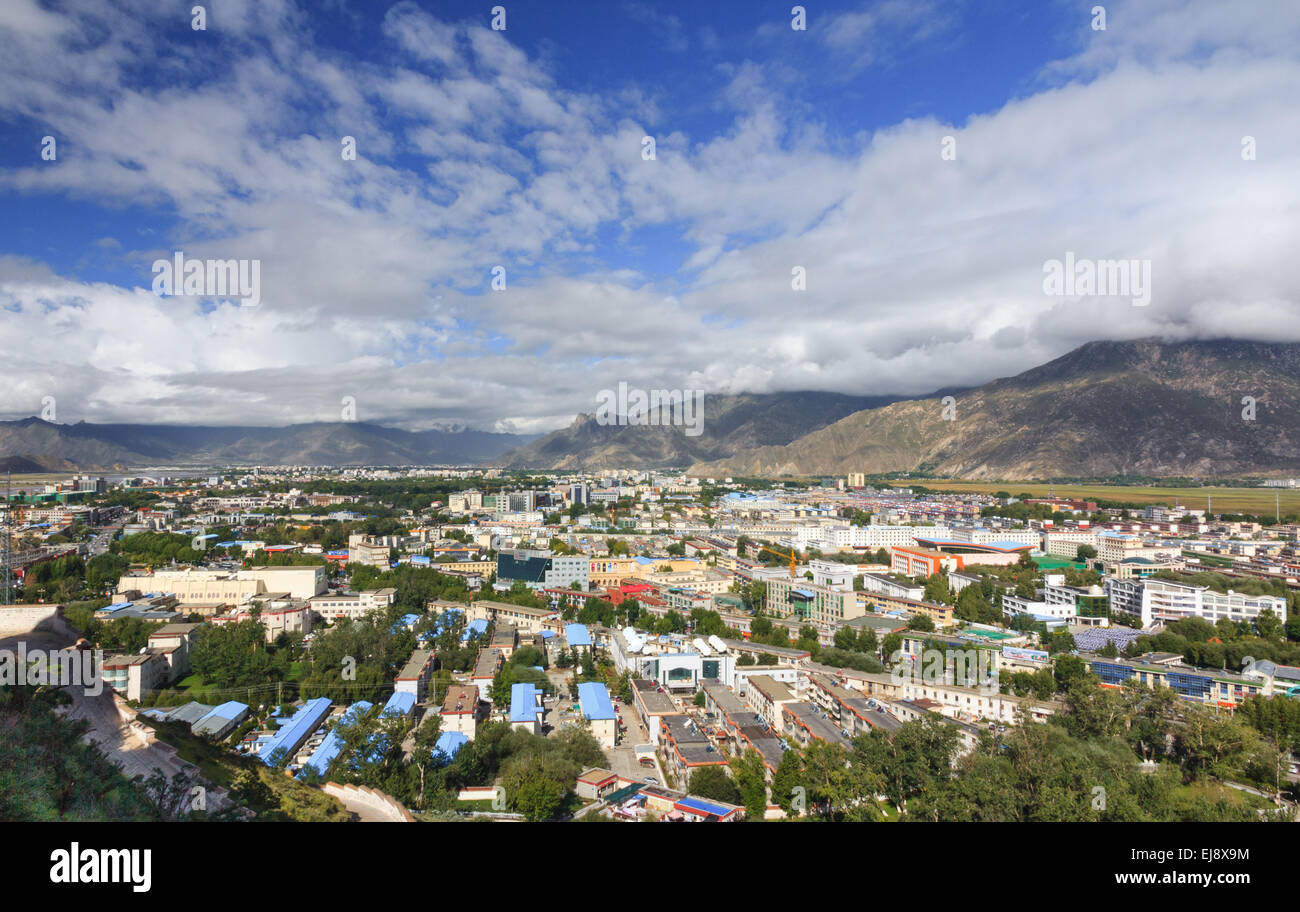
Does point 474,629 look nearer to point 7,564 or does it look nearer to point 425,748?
point 425,748

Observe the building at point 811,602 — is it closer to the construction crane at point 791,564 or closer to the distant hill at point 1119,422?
the construction crane at point 791,564

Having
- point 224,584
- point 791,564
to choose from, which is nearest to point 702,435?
point 791,564

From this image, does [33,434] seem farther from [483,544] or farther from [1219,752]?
[1219,752]

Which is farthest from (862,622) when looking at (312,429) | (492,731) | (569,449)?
(312,429)
